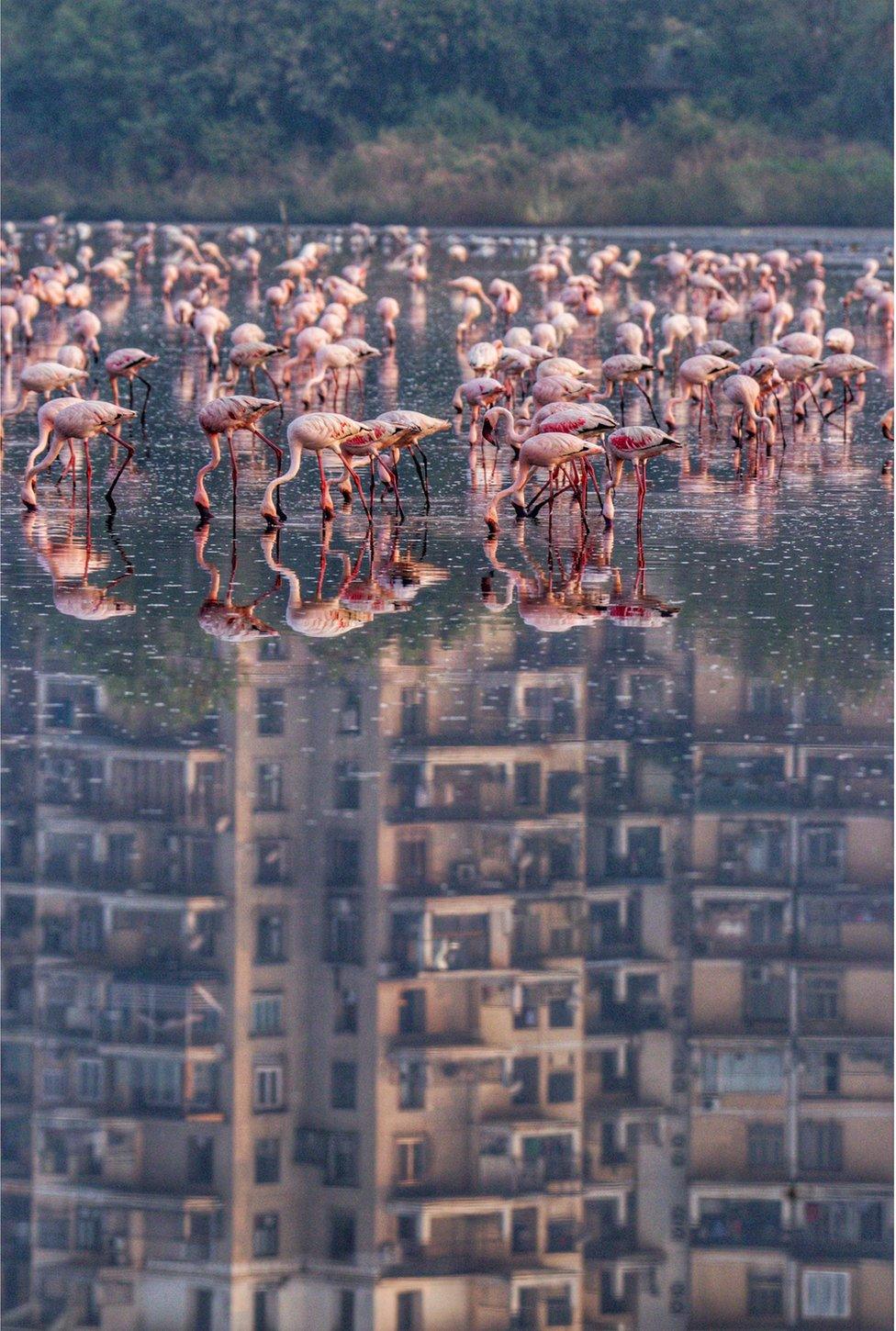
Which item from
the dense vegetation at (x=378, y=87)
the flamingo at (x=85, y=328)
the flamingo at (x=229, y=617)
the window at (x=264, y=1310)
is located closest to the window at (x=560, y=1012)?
the window at (x=264, y=1310)

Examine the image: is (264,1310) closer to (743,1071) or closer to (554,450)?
(743,1071)

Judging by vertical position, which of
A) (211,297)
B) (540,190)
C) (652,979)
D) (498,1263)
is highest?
(540,190)

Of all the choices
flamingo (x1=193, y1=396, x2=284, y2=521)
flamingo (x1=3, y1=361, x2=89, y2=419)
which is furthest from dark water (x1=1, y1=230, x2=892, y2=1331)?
flamingo (x1=3, y1=361, x2=89, y2=419)

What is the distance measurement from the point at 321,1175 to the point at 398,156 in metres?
48.9

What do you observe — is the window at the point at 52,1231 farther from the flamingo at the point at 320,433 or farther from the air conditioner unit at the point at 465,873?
the flamingo at the point at 320,433

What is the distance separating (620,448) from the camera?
12.8 m

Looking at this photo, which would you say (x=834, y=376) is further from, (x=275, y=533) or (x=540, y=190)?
(x=540, y=190)

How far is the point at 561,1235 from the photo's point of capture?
5.45 meters

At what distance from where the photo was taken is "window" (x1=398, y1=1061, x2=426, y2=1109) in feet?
19.8

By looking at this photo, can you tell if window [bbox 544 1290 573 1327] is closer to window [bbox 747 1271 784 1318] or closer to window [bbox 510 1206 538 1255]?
window [bbox 510 1206 538 1255]

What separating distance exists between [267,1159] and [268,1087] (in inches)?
13.6

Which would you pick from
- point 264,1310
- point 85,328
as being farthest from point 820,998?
point 85,328

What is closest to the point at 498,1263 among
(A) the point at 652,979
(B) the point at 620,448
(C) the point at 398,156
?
(A) the point at 652,979

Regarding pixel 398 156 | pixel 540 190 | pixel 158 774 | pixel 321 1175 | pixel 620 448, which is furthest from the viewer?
pixel 398 156
